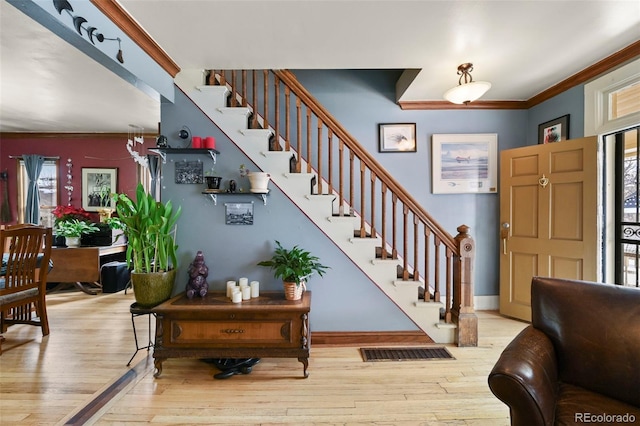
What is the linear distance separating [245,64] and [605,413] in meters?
3.18

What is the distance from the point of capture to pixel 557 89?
320cm

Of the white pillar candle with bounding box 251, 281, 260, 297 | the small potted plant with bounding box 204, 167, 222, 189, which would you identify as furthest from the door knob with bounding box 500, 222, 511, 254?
the small potted plant with bounding box 204, 167, 222, 189

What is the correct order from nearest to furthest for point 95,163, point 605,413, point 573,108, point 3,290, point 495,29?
point 605,413 → point 495,29 → point 3,290 → point 573,108 → point 95,163

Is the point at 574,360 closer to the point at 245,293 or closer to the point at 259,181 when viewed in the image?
the point at 245,293

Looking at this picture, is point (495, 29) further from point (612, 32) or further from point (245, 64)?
point (245, 64)

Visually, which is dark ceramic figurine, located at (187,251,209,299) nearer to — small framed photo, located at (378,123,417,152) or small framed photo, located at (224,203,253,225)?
small framed photo, located at (224,203,253,225)

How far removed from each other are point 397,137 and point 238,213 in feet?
6.93

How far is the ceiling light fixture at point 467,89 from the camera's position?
2.59 metres

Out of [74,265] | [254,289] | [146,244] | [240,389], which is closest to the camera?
[240,389]

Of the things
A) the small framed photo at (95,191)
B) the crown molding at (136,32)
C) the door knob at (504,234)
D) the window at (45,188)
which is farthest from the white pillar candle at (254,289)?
the window at (45,188)

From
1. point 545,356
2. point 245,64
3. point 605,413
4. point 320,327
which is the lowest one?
point 320,327

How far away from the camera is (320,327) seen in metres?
2.81

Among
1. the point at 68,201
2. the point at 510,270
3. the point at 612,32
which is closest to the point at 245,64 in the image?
the point at 612,32

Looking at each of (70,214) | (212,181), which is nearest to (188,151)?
(212,181)
